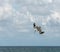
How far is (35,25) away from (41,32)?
4.21 ft

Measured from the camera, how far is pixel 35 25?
133ft

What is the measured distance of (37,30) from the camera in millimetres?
39875

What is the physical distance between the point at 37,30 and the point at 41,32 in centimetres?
64

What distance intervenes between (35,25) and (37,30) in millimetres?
944

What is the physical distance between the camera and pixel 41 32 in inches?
1578
